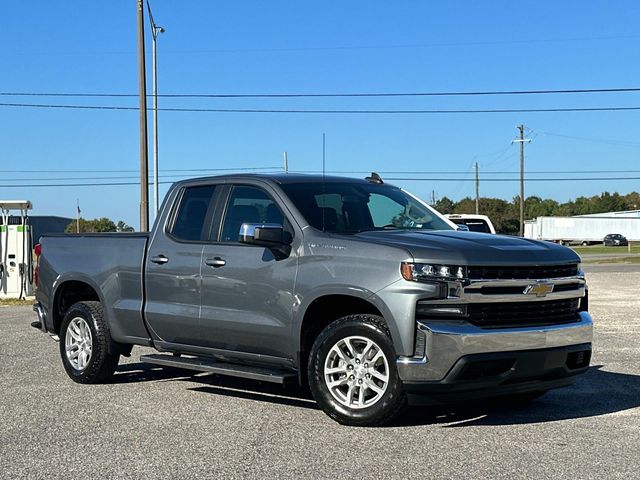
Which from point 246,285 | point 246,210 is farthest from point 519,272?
point 246,210

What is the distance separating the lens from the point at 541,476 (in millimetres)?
5004

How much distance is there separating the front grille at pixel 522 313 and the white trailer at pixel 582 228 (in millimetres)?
91745

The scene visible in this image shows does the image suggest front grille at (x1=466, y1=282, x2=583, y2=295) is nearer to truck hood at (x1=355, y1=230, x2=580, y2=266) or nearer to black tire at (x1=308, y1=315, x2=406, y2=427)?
truck hood at (x1=355, y1=230, x2=580, y2=266)

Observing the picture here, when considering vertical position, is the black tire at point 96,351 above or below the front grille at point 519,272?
below

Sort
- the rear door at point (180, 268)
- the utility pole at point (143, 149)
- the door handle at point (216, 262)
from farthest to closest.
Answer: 1. the utility pole at point (143, 149)
2. the rear door at point (180, 268)
3. the door handle at point (216, 262)

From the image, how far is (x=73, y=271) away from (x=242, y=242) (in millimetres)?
2538

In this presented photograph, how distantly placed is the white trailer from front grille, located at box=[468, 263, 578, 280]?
9184 cm

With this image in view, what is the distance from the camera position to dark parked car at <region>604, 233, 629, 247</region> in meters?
94.5

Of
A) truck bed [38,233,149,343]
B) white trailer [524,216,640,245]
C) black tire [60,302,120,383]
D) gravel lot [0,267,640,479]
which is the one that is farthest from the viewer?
white trailer [524,216,640,245]

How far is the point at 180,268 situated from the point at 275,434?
2044mm

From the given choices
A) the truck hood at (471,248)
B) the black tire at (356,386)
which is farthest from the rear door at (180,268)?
the truck hood at (471,248)

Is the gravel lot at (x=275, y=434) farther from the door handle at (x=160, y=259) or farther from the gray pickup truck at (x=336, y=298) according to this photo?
the door handle at (x=160, y=259)

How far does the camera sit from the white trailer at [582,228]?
3841 inches

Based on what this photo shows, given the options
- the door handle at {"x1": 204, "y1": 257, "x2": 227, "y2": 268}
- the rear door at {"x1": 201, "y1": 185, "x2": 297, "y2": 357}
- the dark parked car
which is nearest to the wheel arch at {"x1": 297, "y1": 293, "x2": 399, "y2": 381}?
the rear door at {"x1": 201, "y1": 185, "x2": 297, "y2": 357}
